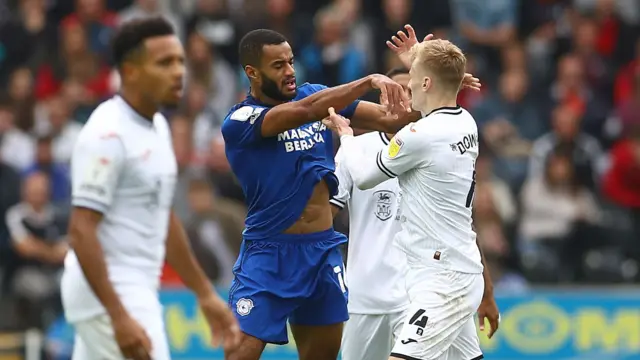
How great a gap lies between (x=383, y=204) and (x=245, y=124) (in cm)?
125

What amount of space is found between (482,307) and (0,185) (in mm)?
8202

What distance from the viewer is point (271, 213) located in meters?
7.86

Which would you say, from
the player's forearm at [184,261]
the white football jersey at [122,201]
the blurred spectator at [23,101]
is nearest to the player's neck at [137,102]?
the white football jersey at [122,201]

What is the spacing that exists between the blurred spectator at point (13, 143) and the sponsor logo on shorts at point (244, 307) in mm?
8217

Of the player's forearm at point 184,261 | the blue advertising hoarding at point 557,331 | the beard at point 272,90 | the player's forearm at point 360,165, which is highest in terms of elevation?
the beard at point 272,90

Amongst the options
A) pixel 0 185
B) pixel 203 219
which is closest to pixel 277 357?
pixel 203 219

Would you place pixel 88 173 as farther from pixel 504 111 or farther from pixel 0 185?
pixel 504 111

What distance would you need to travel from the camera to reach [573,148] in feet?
49.7

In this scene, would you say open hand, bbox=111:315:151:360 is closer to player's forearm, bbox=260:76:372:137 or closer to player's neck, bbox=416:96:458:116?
player's forearm, bbox=260:76:372:137

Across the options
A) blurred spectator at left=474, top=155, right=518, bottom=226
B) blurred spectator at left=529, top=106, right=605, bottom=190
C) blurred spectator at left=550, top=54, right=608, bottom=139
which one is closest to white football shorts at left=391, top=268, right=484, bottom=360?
blurred spectator at left=474, top=155, right=518, bottom=226

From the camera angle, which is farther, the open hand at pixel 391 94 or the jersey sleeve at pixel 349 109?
the jersey sleeve at pixel 349 109

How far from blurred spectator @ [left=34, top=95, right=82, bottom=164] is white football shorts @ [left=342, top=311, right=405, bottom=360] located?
24.8 feet

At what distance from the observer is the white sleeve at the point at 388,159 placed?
726cm

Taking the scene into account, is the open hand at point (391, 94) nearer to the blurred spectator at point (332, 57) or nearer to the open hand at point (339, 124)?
the open hand at point (339, 124)
